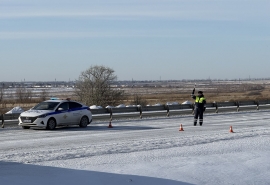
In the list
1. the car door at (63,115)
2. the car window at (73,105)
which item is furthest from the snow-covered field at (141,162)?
the car window at (73,105)

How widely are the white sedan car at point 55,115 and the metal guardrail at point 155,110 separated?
2.77 m

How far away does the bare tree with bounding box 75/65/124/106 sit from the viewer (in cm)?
6569

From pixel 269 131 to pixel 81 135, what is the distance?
7.83 metres

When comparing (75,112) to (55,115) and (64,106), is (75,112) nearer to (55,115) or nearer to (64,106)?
(64,106)

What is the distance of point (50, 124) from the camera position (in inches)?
985

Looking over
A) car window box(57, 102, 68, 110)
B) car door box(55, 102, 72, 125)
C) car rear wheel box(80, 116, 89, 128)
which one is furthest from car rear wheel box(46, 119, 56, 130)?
car rear wheel box(80, 116, 89, 128)

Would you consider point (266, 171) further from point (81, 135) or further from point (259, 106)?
point (259, 106)

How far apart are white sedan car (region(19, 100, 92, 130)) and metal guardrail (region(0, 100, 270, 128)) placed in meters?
2.77

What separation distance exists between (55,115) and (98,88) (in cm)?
4213

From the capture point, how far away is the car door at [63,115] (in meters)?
25.5

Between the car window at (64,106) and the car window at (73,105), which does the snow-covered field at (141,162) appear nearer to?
the car window at (64,106)

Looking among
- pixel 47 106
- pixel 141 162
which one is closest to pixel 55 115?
pixel 47 106

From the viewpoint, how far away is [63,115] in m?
25.7

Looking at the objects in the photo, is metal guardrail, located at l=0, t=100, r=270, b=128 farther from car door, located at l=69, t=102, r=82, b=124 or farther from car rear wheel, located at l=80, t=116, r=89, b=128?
car rear wheel, located at l=80, t=116, r=89, b=128
